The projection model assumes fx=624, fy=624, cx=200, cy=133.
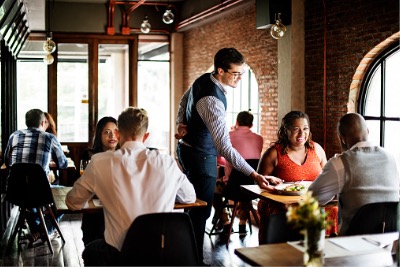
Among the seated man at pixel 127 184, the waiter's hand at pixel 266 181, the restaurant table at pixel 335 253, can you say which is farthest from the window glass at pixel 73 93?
the restaurant table at pixel 335 253

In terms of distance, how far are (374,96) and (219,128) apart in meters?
2.70

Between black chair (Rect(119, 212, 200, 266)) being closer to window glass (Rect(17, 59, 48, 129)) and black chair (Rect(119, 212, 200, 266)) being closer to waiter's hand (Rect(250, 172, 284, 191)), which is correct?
waiter's hand (Rect(250, 172, 284, 191))

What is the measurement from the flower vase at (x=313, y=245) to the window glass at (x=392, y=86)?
4243mm

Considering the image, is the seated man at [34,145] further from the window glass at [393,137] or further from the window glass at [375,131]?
the window glass at [393,137]

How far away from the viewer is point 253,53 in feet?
31.6

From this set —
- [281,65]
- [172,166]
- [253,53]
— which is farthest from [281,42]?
[172,166]

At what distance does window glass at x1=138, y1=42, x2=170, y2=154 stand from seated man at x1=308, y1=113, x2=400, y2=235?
31.7 feet

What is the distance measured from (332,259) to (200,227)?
7.52 feet

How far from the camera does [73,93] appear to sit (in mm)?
13156

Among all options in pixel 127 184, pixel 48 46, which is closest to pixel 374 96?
pixel 127 184

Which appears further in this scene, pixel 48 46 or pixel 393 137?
pixel 48 46

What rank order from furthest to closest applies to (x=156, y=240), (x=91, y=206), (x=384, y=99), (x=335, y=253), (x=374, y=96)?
(x=374, y=96)
(x=384, y=99)
(x=91, y=206)
(x=156, y=240)
(x=335, y=253)

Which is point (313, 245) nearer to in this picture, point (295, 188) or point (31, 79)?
point (295, 188)

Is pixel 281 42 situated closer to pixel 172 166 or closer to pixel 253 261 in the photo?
pixel 172 166
